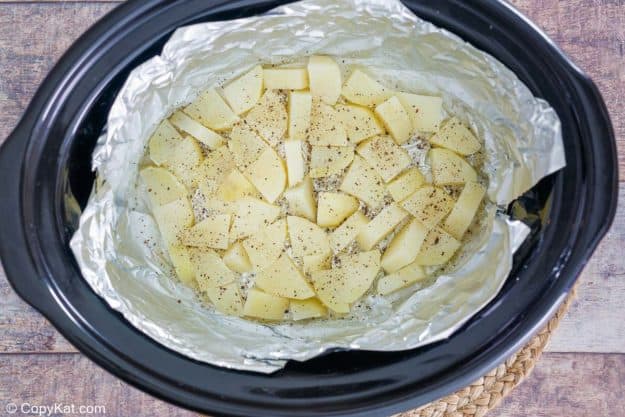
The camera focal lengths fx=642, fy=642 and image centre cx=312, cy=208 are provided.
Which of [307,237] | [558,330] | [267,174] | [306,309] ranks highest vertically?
[267,174]

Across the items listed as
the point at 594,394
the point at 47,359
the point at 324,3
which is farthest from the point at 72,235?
the point at 594,394

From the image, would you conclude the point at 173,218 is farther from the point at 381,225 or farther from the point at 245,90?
the point at 381,225

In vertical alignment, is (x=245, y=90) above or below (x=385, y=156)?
above

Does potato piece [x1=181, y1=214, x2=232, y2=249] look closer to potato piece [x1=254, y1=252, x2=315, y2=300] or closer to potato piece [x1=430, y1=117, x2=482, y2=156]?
potato piece [x1=254, y1=252, x2=315, y2=300]

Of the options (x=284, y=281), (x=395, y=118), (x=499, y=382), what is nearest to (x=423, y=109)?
(x=395, y=118)

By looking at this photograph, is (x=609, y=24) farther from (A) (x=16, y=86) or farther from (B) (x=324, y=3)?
(A) (x=16, y=86)

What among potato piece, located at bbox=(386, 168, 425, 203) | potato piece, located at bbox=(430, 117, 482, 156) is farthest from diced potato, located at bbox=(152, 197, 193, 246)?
potato piece, located at bbox=(430, 117, 482, 156)
